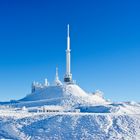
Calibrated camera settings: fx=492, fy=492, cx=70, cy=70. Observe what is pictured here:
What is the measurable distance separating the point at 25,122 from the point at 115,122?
21.0 meters

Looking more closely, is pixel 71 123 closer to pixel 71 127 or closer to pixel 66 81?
pixel 71 127

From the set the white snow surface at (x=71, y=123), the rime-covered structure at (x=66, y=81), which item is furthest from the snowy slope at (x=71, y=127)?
the rime-covered structure at (x=66, y=81)

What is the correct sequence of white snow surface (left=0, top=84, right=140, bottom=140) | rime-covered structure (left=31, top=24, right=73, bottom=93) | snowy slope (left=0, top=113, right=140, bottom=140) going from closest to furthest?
snowy slope (left=0, top=113, right=140, bottom=140) → white snow surface (left=0, top=84, right=140, bottom=140) → rime-covered structure (left=31, top=24, right=73, bottom=93)

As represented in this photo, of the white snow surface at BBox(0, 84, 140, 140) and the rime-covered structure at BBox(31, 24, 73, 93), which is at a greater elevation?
the rime-covered structure at BBox(31, 24, 73, 93)

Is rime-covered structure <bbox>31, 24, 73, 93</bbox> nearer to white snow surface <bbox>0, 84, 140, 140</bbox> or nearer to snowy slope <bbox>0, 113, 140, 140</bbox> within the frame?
white snow surface <bbox>0, 84, 140, 140</bbox>

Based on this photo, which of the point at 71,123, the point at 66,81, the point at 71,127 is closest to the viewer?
the point at 71,127

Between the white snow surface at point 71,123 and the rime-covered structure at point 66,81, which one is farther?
the rime-covered structure at point 66,81

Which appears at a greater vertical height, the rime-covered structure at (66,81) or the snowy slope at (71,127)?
the rime-covered structure at (66,81)

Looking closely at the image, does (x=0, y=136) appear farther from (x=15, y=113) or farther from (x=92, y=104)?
(x=92, y=104)

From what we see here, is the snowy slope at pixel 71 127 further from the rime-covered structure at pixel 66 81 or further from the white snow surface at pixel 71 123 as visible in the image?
the rime-covered structure at pixel 66 81

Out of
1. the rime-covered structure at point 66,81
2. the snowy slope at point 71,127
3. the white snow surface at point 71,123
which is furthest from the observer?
the rime-covered structure at point 66,81

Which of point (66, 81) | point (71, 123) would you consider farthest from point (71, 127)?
point (66, 81)

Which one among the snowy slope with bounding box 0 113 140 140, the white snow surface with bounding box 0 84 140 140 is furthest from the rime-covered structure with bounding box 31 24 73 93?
the snowy slope with bounding box 0 113 140 140

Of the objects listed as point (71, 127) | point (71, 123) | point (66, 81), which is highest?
point (66, 81)
